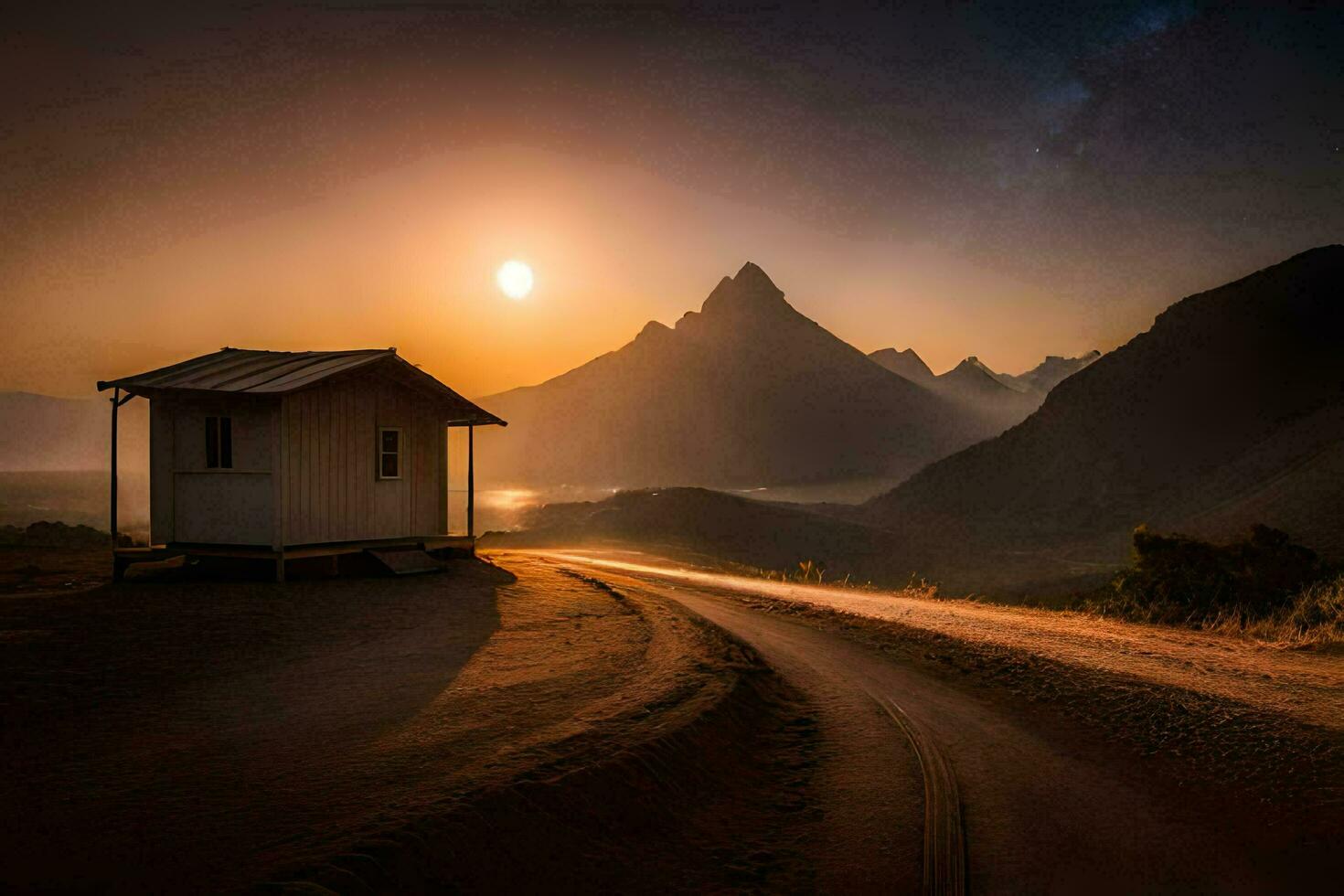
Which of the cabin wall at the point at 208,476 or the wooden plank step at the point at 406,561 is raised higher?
the cabin wall at the point at 208,476

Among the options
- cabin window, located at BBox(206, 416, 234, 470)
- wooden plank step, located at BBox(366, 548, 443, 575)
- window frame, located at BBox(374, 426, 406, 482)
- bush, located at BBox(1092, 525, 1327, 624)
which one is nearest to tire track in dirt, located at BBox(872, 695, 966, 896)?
bush, located at BBox(1092, 525, 1327, 624)

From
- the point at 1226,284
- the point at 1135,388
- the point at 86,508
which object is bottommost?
the point at 86,508

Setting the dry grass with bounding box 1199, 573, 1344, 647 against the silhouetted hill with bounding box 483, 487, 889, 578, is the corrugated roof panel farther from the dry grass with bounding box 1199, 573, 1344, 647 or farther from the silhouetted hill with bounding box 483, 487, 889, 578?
the silhouetted hill with bounding box 483, 487, 889, 578

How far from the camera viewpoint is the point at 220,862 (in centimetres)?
427

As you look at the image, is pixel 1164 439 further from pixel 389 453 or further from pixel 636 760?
pixel 636 760

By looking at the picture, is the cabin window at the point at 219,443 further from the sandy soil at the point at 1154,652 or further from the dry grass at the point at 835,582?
the dry grass at the point at 835,582

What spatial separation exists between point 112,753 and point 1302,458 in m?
58.0

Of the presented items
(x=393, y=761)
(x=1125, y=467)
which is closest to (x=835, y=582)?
(x=393, y=761)

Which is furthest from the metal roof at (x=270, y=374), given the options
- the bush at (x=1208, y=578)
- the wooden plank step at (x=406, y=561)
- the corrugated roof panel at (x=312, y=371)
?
the bush at (x=1208, y=578)

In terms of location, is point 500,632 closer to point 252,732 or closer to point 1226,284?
point 252,732

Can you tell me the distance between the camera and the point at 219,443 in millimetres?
18312

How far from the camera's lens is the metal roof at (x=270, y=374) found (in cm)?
1744

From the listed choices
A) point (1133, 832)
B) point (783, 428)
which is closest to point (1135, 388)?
point (1133, 832)

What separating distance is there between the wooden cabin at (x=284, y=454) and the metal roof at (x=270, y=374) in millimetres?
45
